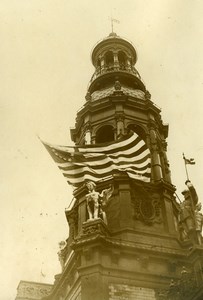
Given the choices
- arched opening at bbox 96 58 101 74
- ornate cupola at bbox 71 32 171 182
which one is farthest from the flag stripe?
arched opening at bbox 96 58 101 74

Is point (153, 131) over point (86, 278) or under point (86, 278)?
over

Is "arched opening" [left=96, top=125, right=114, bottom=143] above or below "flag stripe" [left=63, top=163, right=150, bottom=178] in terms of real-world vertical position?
above

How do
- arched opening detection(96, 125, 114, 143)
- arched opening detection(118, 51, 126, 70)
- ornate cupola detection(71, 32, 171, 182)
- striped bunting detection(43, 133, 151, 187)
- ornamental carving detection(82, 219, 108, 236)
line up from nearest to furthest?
striped bunting detection(43, 133, 151, 187)
ornamental carving detection(82, 219, 108, 236)
ornate cupola detection(71, 32, 171, 182)
arched opening detection(96, 125, 114, 143)
arched opening detection(118, 51, 126, 70)

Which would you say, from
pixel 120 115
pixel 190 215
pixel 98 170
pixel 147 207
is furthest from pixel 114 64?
pixel 98 170

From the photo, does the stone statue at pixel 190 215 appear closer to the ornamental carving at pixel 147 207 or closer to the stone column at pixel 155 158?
the ornamental carving at pixel 147 207

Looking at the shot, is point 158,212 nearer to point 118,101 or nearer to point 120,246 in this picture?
point 120,246

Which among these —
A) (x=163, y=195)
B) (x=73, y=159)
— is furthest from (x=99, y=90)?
(x=73, y=159)

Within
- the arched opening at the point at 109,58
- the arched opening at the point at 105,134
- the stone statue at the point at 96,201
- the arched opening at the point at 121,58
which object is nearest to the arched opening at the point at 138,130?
the arched opening at the point at 105,134

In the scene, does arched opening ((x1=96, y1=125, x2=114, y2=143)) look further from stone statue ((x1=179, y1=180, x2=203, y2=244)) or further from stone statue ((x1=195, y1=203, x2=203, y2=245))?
stone statue ((x1=195, y1=203, x2=203, y2=245))
